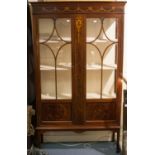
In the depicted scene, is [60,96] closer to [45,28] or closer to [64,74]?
[64,74]

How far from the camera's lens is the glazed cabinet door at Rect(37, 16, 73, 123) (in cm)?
280

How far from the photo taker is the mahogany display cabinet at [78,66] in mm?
2723

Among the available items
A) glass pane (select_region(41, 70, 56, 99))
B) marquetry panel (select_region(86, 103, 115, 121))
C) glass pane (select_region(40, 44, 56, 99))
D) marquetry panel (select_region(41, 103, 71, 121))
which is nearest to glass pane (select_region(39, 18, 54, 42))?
glass pane (select_region(40, 44, 56, 99))

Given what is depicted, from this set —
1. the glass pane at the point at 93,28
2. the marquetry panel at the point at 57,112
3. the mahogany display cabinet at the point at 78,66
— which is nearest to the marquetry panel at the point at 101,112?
the mahogany display cabinet at the point at 78,66

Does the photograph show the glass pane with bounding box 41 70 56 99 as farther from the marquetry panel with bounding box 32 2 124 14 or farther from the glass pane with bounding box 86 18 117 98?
the marquetry panel with bounding box 32 2 124 14

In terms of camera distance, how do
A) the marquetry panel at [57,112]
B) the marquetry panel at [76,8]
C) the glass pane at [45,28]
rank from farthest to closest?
the marquetry panel at [57,112] → the glass pane at [45,28] → the marquetry panel at [76,8]

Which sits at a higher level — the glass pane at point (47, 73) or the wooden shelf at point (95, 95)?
the glass pane at point (47, 73)

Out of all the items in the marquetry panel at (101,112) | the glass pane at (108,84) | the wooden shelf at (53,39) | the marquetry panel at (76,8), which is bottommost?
the marquetry panel at (101,112)

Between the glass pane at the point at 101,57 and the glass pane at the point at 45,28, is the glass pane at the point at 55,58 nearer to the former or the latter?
the glass pane at the point at 45,28
